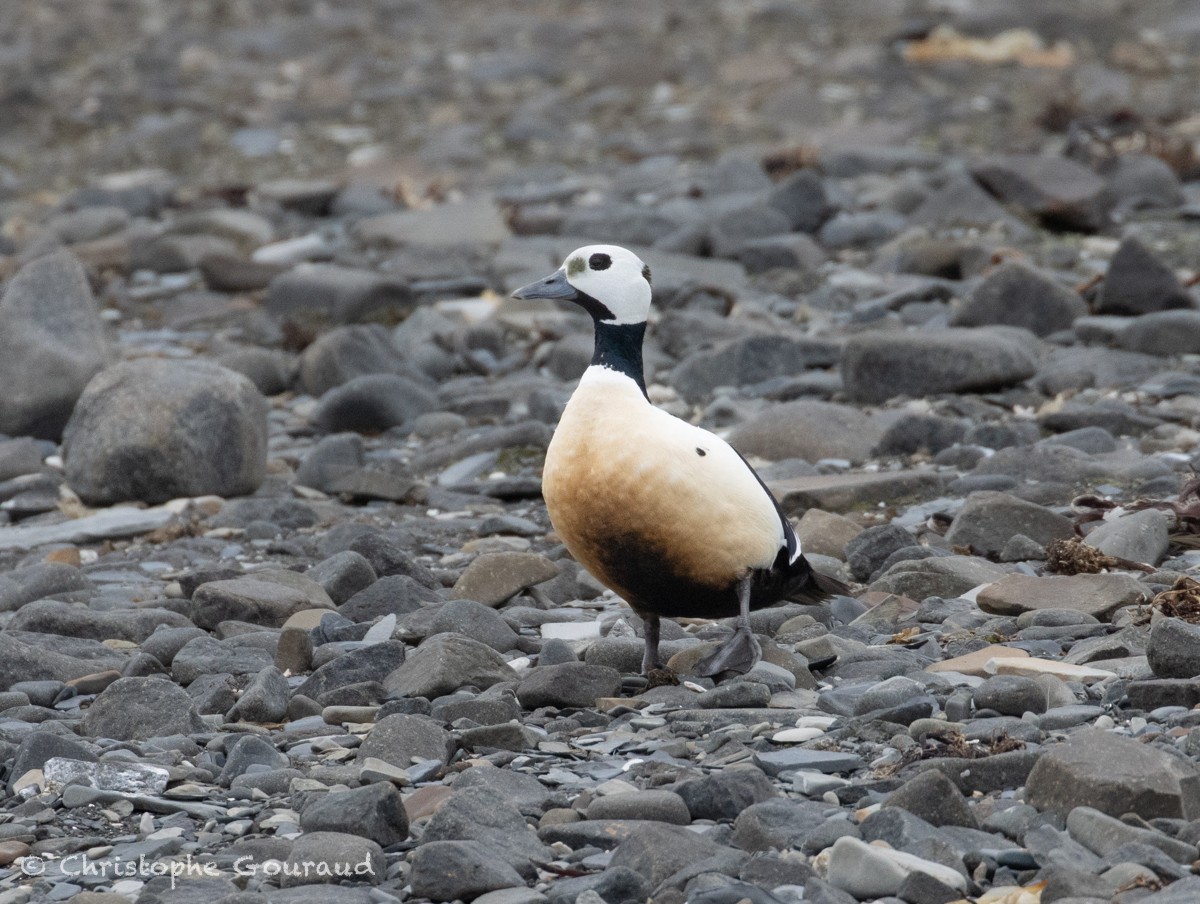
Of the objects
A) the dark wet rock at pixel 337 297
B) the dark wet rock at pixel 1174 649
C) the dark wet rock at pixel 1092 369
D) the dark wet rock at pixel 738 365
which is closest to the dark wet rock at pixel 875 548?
the dark wet rock at pixel 1174 649

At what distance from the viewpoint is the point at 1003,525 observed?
762cm

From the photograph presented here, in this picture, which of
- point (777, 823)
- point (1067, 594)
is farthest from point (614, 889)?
point (1067, 594)

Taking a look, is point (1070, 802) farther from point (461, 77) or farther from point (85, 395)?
point (461, 77)

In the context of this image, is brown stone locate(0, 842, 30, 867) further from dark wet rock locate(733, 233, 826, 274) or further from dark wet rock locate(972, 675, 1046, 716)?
dark wet rock locate(733, 233, 826, 274)

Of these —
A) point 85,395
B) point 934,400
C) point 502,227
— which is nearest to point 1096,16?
point 502,227

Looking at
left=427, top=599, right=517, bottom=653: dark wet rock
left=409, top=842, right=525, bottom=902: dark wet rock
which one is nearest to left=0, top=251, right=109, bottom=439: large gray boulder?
left=427, top=599, right=517, bottom=653: dark wet rock

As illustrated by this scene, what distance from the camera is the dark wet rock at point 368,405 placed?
11250mm

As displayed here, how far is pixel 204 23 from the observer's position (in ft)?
101

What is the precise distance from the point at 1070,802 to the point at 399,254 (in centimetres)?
1200

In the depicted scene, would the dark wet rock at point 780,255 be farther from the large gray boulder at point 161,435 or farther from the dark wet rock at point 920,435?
the large gray boulder at point 161,435

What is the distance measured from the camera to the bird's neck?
609 cm

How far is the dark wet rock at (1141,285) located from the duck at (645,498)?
21.7 ft

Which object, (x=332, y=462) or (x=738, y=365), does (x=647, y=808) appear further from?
(x=738, y=365)

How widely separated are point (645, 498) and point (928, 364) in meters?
5.23
